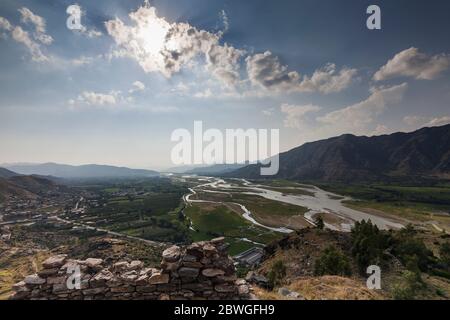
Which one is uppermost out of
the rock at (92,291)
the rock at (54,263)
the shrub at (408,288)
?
the rock at (54,263)

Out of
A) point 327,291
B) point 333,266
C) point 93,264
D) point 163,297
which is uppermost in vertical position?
point 93,264

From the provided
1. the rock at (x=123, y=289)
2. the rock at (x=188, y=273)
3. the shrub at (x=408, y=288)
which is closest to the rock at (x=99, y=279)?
the rock at (x=123, y=289)

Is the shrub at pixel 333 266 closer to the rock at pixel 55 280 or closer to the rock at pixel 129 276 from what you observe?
the rock at pixel 129 276

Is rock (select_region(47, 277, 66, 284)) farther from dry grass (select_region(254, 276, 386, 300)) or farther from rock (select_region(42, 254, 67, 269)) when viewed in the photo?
dry grass (select_region(254, 276, 386, 300))

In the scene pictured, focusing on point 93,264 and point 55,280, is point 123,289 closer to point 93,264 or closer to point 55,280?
point 93,264

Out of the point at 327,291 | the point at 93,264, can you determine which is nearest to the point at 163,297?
the point at 93,264

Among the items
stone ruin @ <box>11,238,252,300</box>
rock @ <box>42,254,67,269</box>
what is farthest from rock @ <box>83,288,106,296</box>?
rock @ <box>42,254,67,269</box>

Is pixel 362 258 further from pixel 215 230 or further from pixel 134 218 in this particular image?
pixel 134 218

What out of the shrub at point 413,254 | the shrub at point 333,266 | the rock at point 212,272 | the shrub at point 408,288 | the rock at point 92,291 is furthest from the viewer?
the shrub at point 413,254
